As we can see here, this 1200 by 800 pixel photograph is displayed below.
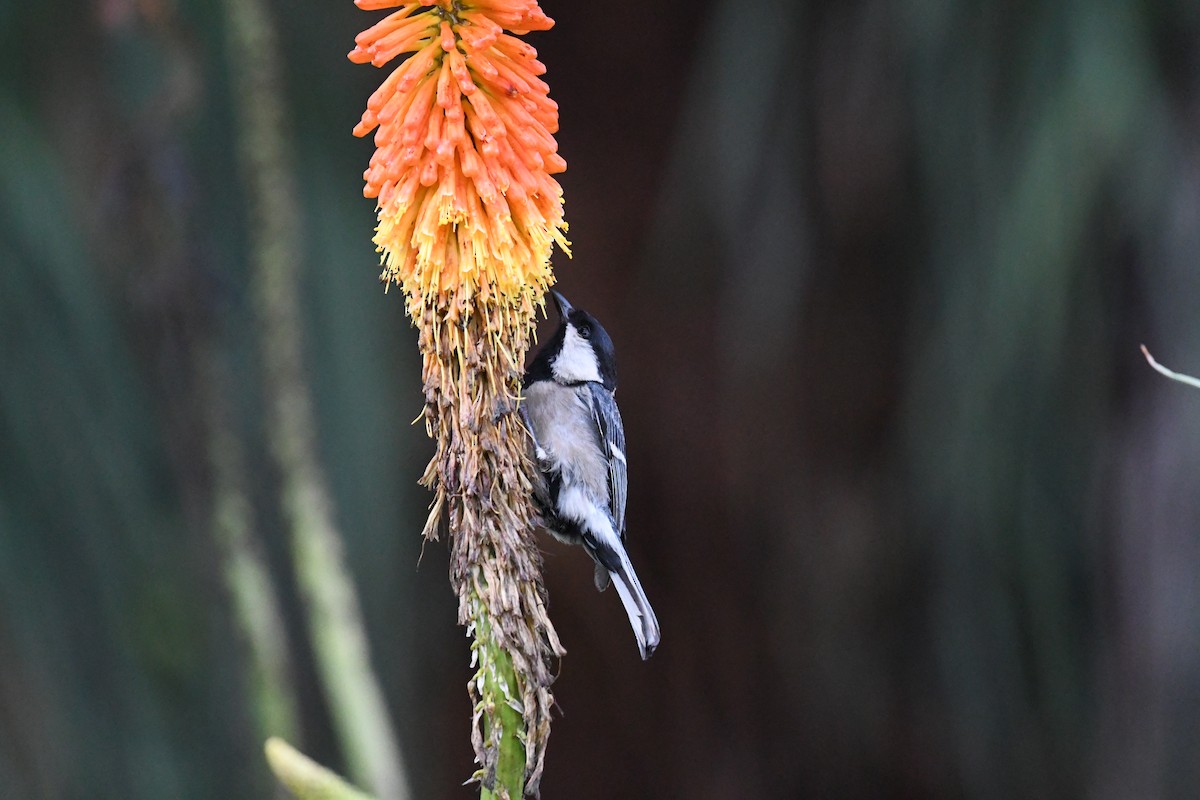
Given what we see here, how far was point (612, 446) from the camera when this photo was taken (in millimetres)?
2264

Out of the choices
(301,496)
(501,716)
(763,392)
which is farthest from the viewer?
(763,392)

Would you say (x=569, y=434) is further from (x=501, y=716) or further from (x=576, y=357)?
(x=501, y=716)

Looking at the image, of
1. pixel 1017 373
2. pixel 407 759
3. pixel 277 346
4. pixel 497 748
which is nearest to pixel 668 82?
pixel 1017 373

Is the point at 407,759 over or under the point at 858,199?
under

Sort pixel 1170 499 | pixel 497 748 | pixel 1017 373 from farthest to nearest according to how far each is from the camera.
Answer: pixel 1017 373 → pixel 1170 499 → pixel 497 748

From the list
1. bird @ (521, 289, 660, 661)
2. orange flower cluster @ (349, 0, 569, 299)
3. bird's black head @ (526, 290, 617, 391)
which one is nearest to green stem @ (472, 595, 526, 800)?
orange flower cluster @ (349, 0, 569, 299)

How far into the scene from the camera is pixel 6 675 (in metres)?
2.89

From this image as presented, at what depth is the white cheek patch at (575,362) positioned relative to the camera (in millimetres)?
2338

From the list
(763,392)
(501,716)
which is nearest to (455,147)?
(501,716)

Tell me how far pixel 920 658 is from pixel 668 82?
6.00 ft

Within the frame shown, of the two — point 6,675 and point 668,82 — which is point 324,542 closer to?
point 6,675

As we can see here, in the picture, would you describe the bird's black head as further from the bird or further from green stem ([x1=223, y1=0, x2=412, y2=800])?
green stem ([x1=223, y1=0, x2=412, y2=800])

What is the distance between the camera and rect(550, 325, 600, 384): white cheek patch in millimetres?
2338

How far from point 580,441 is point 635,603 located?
0.47 m
